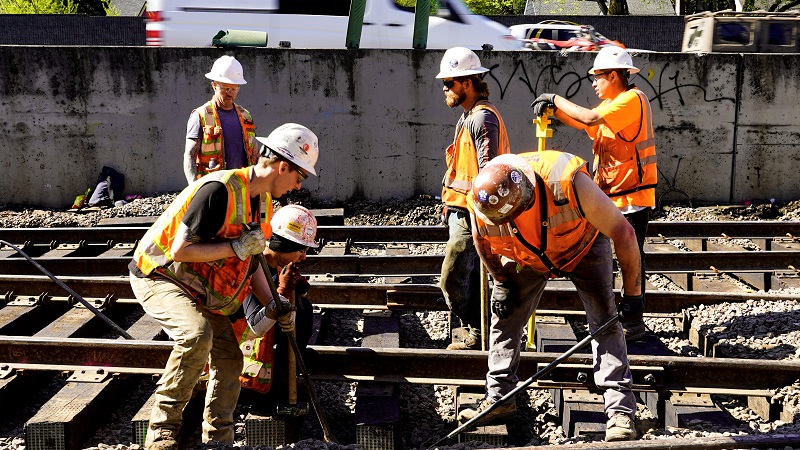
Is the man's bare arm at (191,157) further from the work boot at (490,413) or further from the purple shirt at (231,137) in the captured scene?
the work boot at (490,413)

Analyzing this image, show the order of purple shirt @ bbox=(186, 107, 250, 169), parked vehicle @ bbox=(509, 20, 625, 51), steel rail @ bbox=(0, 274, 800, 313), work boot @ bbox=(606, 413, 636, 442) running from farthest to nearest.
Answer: parked vehicle @ bbox=(509, 20, 625, 51), purple shirt @ bbox=(186, 107, 250, 169), steel rail @ bbox=(0, 274, 800, 313), work boot @ bbox=(606, 413, 636, 442)

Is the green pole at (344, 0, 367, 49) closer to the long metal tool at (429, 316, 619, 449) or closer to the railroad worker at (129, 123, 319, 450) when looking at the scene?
the railroad worker at (129, 123, 319, 450)

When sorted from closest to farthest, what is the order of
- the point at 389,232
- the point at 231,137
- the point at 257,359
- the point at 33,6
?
the point at 257,359, the point at 231,137, the point at 389,232, the point at 33,6

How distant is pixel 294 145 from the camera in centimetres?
400

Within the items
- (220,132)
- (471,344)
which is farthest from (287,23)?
(471,344)

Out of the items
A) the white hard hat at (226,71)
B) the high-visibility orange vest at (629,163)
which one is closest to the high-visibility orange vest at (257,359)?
the high-visibility orange vest at (629,163)

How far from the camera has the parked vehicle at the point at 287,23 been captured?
13.1 metres

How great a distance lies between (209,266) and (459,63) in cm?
220

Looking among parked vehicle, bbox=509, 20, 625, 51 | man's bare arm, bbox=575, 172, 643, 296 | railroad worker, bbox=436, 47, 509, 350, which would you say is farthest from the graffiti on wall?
parked vehicle, bbox=509, 20, 625, 51

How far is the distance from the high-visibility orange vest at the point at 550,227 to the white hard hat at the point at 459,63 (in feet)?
4.61

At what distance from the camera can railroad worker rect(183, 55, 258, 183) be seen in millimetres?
6648

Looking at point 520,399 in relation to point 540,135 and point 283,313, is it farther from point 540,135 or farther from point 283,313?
point 283,313

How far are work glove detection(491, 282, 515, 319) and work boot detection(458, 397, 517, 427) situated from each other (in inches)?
19.0

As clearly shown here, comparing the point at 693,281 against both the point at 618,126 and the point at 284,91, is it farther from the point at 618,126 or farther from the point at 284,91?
the point at 284,91
